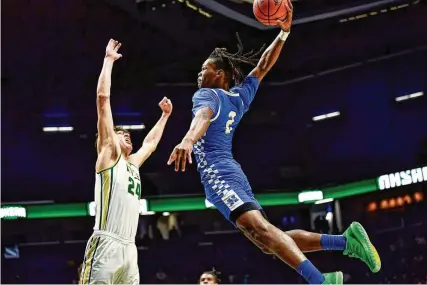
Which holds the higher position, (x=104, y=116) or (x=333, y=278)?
(x=104, y=116)

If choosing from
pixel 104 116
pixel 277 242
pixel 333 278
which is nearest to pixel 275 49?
pixel 104 116

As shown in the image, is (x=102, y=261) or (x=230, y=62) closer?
(x=102, y=261)

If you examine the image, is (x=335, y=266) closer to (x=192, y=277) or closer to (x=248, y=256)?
(x=248, y=256)

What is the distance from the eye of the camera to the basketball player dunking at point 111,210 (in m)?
5.62

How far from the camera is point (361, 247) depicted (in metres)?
6.10

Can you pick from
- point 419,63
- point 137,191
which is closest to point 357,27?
point 419,63

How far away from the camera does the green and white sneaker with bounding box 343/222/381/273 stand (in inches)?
237

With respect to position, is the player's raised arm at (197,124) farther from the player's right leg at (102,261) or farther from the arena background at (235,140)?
the arena background at (235,140)

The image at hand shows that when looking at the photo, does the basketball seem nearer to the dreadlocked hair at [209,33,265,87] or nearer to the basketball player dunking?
the dreadlocked hair at [209,33,265,87]

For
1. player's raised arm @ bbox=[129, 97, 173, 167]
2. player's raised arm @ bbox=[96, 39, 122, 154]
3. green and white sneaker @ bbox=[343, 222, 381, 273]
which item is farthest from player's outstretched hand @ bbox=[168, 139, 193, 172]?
green and white sneaker @ bbox=[343, 222, 381, 273]

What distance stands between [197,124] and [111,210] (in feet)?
3.18

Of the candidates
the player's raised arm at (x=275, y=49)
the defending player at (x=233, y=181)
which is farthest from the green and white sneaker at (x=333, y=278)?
the player's raised arm at (x=275, y=49)

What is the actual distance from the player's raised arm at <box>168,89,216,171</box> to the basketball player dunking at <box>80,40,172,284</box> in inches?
23.7

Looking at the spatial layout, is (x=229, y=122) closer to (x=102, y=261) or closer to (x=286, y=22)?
(x=286, y=22)
